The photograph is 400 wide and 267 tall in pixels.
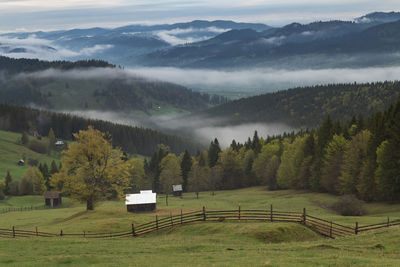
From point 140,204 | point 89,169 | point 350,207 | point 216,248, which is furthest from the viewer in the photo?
point 140,204

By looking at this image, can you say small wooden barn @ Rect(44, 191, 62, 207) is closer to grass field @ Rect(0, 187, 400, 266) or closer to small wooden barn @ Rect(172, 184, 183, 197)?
small wooden barn @ Rect(172, 184, 183, 197)

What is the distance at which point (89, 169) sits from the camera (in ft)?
227

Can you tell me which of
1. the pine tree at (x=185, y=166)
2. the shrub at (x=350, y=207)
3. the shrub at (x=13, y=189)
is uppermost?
the shrub at (x=350, y=207)

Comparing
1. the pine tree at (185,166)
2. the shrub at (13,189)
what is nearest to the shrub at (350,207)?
the pine tree at (185,166)

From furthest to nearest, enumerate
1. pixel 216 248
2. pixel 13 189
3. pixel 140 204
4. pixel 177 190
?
pixel 13 189 → pixel 177 190 → pixel 140 204 → pixel 216 248

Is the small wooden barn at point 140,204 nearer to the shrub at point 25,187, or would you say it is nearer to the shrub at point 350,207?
the shrub at point 350,207

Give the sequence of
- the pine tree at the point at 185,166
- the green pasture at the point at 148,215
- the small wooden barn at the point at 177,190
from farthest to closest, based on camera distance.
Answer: the pine tree at the point at 185,166, the small wooden barn at the point at 177,190, the green pasture at the point at 148,215

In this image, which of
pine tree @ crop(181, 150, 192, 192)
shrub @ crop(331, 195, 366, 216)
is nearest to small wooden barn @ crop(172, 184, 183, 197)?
pine tree @ crop(181, 150, 192, 192)

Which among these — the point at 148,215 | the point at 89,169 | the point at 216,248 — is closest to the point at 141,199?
the point at 89,169

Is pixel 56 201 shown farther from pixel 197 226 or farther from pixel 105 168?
pixel 197 226

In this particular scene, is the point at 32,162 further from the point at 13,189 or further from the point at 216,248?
the point at 216,248

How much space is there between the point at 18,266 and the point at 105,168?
39.9 meters

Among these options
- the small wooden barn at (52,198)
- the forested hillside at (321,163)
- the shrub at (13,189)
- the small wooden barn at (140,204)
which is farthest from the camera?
the shrub at (13,189)

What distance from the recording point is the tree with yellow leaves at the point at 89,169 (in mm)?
68250
